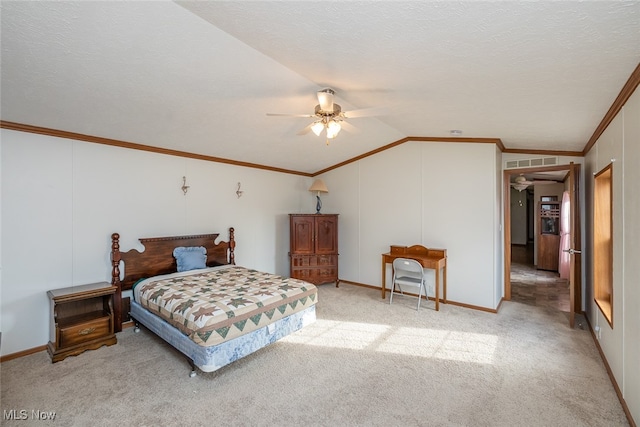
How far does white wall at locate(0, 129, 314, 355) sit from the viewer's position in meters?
2.90

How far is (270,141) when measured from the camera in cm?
432

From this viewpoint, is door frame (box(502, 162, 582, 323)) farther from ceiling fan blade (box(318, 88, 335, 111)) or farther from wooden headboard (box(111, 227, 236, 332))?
wooden headboard (box(111, 227, 236, 332))

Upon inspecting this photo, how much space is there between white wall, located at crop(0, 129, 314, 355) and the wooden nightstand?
0.20m

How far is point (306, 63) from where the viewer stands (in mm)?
2412

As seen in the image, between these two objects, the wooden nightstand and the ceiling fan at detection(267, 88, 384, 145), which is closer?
the ceiling fan at detection(267, 88, 384, 145)

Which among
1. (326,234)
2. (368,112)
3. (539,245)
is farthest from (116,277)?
(539,245)

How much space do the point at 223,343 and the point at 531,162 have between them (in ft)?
16.1

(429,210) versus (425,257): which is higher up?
(429,210)

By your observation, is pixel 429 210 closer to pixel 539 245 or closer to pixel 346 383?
pixel 346 383

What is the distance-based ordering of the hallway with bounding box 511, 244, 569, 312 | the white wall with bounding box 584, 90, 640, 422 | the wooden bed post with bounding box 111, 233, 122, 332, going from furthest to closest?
the hallway with bounding box 511, 244, 569, 312, the wooden bed post with bounding box 111, 233, 122, 332, the white wall with bounding box 584, 90, 640, 422

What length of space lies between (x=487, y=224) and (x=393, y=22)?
11.5ft

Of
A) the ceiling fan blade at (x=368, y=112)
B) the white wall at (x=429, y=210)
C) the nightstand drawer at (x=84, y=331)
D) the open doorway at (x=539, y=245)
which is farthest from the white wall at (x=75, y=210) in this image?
the open doorway at (x=539, y=245)

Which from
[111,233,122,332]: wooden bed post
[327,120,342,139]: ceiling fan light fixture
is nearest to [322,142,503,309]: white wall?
[327,120,342,139]: ceiling fan light fixture

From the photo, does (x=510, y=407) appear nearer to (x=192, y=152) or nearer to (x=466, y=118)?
(x=466, y=118)
